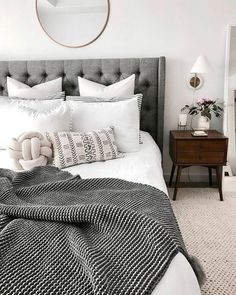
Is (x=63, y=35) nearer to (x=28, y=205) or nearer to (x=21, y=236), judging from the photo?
(x=28, y=205)

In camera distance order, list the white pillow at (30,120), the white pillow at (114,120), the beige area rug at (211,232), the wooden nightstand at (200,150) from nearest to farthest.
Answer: the beige area rug at (211,232)
the white pillow at (30,120)
the white pillow at (114,120)
the wooden nightstand at (200,150)

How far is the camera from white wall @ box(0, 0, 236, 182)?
2.87 m

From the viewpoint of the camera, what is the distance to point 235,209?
2.65m

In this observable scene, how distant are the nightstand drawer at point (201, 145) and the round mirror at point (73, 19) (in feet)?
4.29

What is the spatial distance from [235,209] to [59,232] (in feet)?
6.47

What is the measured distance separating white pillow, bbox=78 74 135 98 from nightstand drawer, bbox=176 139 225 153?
65cm

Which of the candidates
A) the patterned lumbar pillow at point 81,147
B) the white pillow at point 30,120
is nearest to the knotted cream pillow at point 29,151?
the patterned lumbar pillow at point 81,147

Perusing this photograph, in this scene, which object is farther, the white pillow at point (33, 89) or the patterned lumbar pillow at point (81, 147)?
the white pillow at point (33, 89)

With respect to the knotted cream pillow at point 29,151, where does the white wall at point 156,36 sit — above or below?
above

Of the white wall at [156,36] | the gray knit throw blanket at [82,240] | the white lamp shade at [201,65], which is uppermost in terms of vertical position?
the white wall at [156,36]

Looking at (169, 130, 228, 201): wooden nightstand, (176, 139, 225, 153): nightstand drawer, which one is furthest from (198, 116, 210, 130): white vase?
(176, 139, 225, 153): nightstand drawer

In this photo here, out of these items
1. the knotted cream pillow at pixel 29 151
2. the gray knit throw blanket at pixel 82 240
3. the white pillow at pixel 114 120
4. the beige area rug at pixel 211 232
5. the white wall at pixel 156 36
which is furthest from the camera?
the white wall at pixel 156 36

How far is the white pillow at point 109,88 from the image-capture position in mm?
2768

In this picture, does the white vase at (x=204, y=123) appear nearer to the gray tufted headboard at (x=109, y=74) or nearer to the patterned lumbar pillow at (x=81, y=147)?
the gray tufted headboard at (x=109, y=74)
